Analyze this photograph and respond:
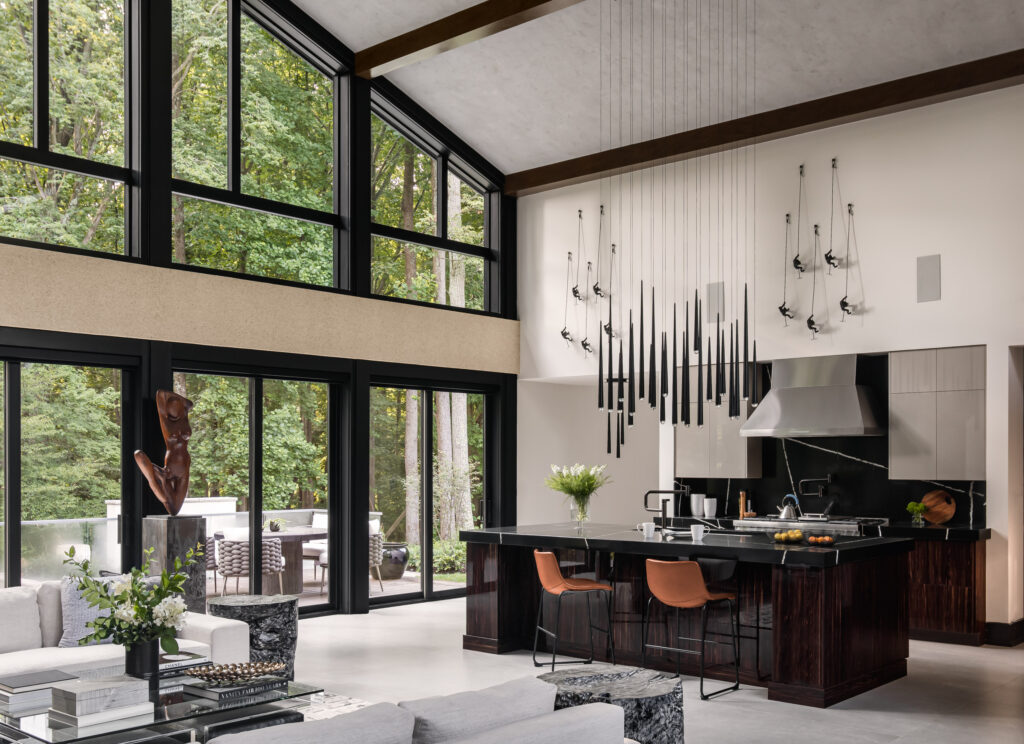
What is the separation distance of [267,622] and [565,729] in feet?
13.3

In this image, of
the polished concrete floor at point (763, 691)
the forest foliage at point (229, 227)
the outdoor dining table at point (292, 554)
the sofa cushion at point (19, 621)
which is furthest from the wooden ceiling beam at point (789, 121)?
the sofa cushion at point (19, 621)

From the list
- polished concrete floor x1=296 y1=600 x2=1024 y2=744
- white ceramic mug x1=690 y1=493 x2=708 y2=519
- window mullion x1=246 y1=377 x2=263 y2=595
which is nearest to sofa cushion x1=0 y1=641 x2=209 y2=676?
polished concrete floor x1=296 y1=600 x2=1024 y2=744

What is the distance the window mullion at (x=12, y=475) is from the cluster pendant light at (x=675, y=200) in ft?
14.8

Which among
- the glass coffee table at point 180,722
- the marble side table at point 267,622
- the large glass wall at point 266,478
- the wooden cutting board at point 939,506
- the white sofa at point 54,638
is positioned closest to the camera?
the glass coffee table at point 180,722

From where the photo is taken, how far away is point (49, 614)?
19.3 ft

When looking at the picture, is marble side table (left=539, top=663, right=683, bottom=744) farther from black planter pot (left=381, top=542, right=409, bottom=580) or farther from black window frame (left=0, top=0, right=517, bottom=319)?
Answer: black planter pot (left=381, top=542, right=409, bottom=580)

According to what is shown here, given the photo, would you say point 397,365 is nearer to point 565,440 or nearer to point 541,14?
point 565,440

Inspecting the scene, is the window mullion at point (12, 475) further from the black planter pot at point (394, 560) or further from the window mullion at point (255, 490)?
Answer: the black planter pot at point (394, 560)

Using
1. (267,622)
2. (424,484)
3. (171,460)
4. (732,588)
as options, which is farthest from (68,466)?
(732,588)

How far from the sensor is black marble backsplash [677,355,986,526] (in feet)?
28.5

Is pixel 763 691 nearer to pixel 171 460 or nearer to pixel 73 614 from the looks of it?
pixel 73 614

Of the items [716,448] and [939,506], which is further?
[716,448]

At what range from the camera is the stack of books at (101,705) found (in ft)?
13.1

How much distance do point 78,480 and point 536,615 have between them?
3.68 meters
